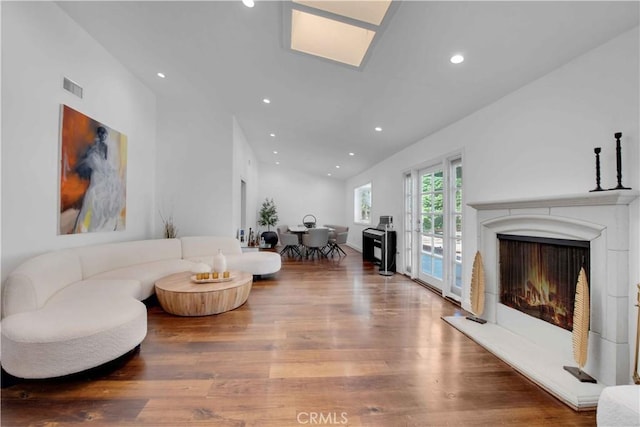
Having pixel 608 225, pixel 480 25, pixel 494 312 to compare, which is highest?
pixel 480 25

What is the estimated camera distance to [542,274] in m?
2.40

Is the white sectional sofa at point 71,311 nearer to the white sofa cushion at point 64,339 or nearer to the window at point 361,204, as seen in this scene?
the white sofa cushion at point 64,339

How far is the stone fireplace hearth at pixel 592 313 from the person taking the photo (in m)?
1.74

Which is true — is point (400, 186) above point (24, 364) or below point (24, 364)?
above

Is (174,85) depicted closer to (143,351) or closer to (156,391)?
(143,351)

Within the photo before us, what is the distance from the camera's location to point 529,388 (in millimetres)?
1849

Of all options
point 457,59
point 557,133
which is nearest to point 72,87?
point 457,59

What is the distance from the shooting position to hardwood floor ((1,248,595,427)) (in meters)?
1.57

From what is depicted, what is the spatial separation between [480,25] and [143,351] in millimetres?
3869

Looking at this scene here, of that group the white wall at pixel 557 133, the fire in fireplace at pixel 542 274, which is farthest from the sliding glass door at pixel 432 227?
the fire in fireplace at pixel 542 274

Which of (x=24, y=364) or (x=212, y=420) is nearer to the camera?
(x=212, y=420)

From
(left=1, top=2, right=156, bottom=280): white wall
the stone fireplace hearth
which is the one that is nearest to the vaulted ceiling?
(left=1, top=2, right=156, bottom=280): white wall

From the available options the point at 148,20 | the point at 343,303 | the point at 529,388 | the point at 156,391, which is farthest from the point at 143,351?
the point at 148,20

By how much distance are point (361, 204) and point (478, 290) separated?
249 inches
